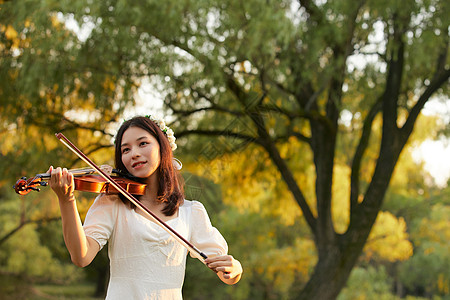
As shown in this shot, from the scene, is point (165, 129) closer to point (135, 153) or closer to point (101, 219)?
point (135, 153)

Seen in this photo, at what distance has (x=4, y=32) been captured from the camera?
246 inches

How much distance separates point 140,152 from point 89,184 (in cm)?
24

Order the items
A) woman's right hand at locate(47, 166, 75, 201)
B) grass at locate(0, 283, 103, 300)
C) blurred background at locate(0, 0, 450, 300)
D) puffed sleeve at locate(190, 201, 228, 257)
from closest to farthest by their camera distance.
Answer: woman's right hand at locate(47, 166, 75, 201) < puffed sleeve at locate(190, 201, 228, 257) < blurred background at locate(0, 0, 450, 300) < grass at locate(0, 283, 103, 300)

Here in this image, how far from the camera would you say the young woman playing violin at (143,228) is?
1.56m

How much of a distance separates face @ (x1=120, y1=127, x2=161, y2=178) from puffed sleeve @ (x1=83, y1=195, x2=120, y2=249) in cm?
15

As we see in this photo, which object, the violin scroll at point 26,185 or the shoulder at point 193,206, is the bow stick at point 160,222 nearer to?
the violin scroll at point 26,185

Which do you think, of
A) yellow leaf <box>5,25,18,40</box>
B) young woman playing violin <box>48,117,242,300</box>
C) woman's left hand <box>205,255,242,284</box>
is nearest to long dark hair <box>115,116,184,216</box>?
young woman playing violin <box>48,117,242,300</box>

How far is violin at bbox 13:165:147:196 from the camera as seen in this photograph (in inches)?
63.4

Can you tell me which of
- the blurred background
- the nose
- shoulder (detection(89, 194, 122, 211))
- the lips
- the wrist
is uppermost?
the blurred background

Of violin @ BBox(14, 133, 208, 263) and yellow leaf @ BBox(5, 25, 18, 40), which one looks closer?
violin @ BBox(14, 133, 208, 263)

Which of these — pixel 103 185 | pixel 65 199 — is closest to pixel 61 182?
pixel 65 199

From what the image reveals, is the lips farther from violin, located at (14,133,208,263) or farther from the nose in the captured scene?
violin, located at (14,133,208,263)

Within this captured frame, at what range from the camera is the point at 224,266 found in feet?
5.16

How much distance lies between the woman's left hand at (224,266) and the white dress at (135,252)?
0.75 feet
